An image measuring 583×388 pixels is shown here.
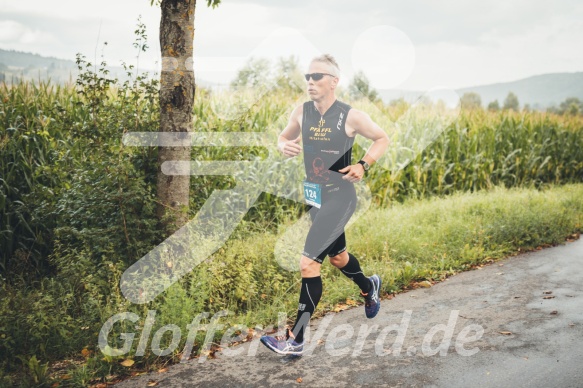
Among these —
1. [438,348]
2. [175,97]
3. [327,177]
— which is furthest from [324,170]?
[175,97]

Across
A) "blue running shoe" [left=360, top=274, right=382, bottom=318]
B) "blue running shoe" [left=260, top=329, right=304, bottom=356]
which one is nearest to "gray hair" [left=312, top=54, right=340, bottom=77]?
"blue running shoe" [left=360, top=274, right=382, bottom=318]

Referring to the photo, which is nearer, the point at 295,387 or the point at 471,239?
the point at 295,387

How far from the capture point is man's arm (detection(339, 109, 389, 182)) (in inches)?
177

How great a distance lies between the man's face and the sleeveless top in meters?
0.16

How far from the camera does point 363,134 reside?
15.1 feet

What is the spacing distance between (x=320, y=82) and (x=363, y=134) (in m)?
0.60

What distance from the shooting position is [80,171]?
592cm

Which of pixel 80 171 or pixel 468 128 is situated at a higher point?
pixel 468 128

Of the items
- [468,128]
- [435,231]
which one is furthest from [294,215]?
[468,128]

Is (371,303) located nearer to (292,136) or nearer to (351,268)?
(351,268)

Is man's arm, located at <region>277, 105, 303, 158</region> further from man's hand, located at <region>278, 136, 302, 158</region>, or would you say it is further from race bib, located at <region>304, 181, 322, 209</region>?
race bib, located at <region>304, 181, 322, 209</region>

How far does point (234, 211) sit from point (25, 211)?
2778 millimetres

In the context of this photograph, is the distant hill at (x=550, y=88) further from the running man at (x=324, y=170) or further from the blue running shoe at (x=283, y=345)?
the blue running shoe at (x=283, y=345)

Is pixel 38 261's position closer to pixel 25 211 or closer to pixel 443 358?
pixel 25 211
